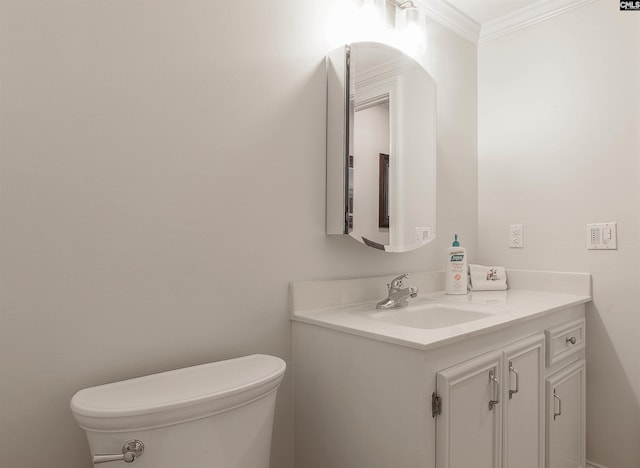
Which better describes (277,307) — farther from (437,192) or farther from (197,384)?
(437,192)

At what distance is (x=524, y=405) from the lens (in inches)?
55.9

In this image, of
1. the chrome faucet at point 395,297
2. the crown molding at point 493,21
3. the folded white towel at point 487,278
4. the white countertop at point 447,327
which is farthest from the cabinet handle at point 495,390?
the crown molding at point 493,21

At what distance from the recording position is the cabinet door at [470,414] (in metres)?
1.07

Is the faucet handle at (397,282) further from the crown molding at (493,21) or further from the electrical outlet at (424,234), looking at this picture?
the crown molding at (493,21)

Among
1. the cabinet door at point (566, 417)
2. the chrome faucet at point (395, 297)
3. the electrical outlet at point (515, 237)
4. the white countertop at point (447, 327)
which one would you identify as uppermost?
the electrical outlet at point (515, 237)

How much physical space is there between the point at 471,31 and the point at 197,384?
7.36ft

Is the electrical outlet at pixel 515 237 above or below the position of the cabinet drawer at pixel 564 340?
above

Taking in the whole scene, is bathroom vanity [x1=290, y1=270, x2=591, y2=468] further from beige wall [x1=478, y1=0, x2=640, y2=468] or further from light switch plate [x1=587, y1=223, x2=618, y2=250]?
light switch plate [x1=587, y1=223, x2=618, y2=250]

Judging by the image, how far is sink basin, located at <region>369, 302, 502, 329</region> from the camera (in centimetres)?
152

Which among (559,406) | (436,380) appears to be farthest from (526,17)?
(436,380)

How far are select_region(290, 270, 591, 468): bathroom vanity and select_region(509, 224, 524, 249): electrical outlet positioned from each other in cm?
37

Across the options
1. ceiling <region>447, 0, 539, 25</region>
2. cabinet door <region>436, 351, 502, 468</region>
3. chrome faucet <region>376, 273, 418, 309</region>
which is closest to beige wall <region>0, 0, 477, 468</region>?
chrome faucet <region>376, 273, 418, 309</region>

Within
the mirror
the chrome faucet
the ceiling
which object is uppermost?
the ceiling

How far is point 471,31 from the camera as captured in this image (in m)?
2.26
